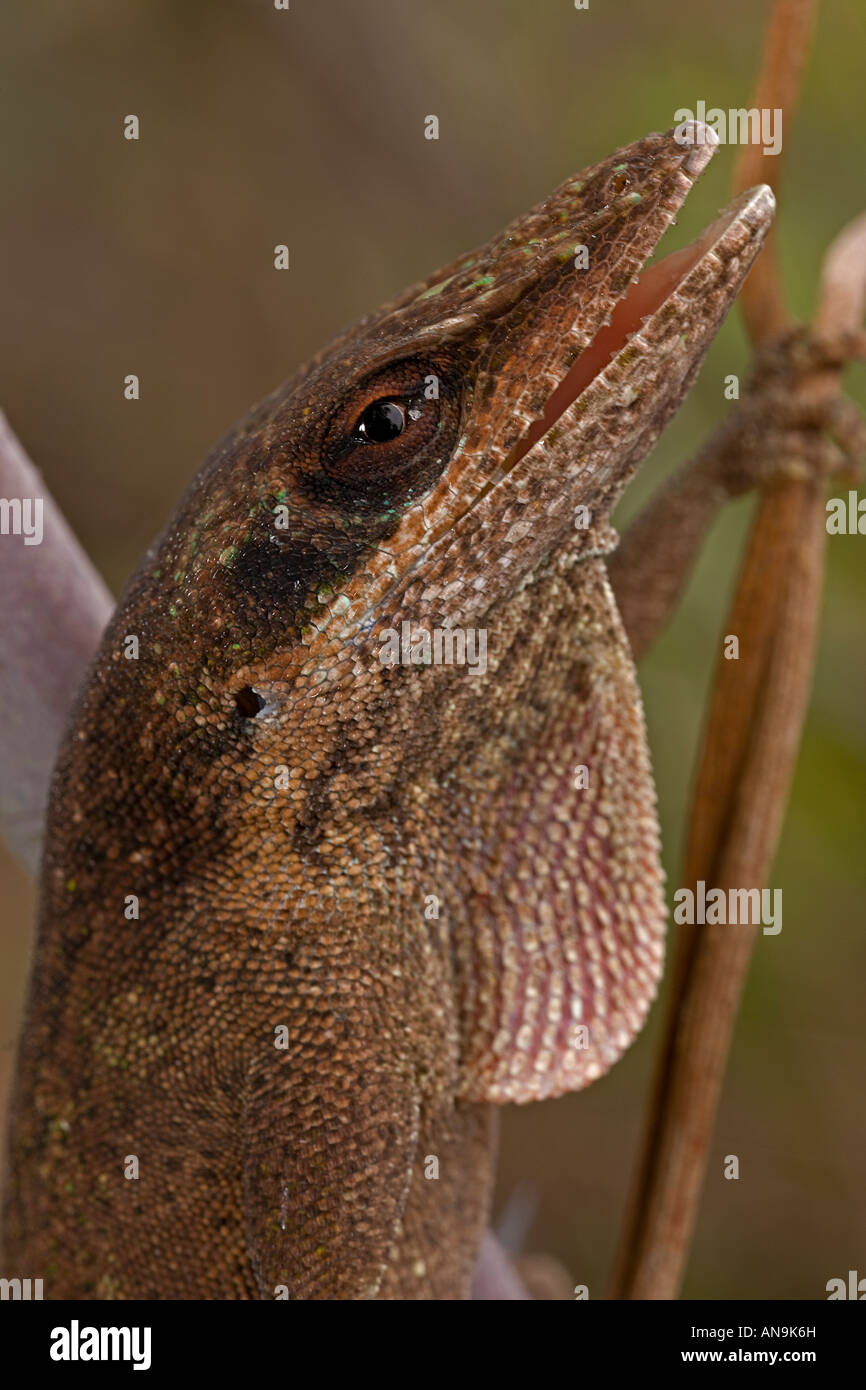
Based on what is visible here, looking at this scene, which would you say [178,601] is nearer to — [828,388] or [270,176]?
[828,388]

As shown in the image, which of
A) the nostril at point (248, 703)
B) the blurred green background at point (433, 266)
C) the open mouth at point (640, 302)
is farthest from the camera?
the blurred green background at point (433, 266)

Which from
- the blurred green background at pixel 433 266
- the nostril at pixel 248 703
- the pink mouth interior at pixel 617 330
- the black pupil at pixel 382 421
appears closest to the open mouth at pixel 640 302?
the pink mouth interior at pixel 617 330

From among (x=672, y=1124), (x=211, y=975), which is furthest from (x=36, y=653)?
(x=672, y=1124)

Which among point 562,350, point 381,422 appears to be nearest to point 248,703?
point 381,422

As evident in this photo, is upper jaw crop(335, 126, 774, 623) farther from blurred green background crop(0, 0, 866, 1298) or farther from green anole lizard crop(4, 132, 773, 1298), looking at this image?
blurred green background crop(0, 0, 866, 1298)

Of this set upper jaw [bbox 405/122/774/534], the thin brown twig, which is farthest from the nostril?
the thin brown twig

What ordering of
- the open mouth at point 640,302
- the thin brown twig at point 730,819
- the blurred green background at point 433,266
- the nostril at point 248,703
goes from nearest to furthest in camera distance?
1. the open mouth at point 640,302
2. the nostril at point 248,703
3. the thin brown twig at point 730,819
4. the blurred green background at point 433,266

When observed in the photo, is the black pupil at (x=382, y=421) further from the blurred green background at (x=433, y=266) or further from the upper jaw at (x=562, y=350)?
the blurred green background at (x=433, y=266)
